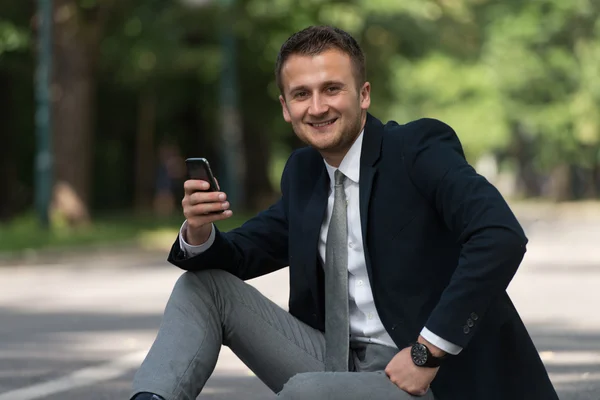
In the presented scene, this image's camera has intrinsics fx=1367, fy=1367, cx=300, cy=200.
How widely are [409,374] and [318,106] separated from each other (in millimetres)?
930

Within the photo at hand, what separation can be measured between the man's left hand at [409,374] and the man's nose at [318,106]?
2.75 feet

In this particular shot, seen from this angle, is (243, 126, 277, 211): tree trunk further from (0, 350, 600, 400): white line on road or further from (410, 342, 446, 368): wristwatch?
(410, 342, 446, 368): wristwatch

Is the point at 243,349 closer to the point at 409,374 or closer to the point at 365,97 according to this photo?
the point at 409,374

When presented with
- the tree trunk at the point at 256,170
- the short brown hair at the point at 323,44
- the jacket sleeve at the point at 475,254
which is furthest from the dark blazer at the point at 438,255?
the tree trunk at the point at 256,170

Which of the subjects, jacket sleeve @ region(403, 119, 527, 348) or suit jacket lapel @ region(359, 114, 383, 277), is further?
suit jacket lapel @ region(359, 114, 383, 277)

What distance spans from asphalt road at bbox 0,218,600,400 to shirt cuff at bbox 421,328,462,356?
10.1ft

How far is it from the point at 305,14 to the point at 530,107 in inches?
730

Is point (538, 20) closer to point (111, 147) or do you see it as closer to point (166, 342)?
point (111, 147)

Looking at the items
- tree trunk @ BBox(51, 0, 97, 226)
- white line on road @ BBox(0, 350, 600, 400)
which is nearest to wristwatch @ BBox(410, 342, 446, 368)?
white line on road @ BBox(0, 350, 600, 400)

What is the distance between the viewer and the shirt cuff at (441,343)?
3.95 m

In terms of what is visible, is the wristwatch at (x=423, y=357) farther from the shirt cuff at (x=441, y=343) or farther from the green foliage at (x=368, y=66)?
the green foliage at (x=368, y=66)

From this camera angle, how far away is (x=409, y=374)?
13.1 feet

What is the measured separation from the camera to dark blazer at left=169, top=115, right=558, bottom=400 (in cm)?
394

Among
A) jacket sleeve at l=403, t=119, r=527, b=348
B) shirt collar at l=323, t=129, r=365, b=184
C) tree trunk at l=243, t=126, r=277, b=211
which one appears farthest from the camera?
tree trunk at l=243, t=126, r=277, b=211
